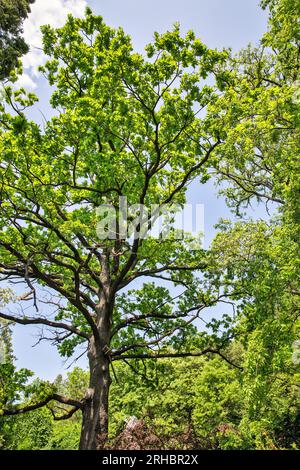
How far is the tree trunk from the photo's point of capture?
391 inches

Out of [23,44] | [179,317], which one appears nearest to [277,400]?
[179,317]

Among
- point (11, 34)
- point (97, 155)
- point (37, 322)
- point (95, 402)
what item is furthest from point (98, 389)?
point (11, 34)

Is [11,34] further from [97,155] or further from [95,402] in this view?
[95,402]

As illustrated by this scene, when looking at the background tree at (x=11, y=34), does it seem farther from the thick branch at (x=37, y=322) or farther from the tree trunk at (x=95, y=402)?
the tree trunk at (x=95, y=402)

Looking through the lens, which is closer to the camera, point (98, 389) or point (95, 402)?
point (95, 402)

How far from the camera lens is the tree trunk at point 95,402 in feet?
32.6

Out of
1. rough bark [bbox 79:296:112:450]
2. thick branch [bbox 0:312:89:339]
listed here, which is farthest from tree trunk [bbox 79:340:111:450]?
thick branch [bbox 0:312:89:339]

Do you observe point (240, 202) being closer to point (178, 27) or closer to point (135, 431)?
point (178, 27)

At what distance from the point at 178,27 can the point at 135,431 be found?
A: 8755mm

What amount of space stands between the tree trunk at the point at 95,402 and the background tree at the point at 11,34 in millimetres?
12128

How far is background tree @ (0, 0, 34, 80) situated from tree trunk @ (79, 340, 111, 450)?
12128 millimetres

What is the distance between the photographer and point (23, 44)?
17.0 m

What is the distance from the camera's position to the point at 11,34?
17.0 m

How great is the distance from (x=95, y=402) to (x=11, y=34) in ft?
52.1
